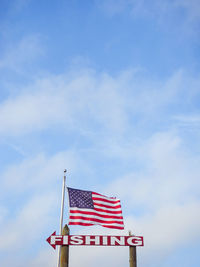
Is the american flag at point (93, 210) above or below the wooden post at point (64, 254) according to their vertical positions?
above

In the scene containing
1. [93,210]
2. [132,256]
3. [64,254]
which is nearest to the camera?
[64,254]

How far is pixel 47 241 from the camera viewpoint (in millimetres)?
25188

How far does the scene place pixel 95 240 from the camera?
86.0 ft

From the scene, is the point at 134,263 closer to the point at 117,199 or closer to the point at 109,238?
the point at 109,238

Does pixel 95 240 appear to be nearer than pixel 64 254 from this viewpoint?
No

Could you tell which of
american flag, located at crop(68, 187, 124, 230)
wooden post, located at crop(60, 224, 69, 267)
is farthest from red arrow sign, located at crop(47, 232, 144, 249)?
american flag, located at crop(68, 187, 124, 230)

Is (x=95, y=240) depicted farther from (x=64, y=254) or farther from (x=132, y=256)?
(x=132, y=256)

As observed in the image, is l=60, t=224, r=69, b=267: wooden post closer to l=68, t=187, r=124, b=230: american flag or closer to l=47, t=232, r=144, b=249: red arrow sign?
l=47, t=232, r=144, b=249: red arrow sign

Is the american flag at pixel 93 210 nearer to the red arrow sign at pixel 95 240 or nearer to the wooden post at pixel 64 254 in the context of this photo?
the red arrow sign at pixel 95 240

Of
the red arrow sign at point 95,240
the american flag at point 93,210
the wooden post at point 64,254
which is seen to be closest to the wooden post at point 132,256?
the red arrow sign at point 95,240

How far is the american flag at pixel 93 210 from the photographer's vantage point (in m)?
25.2

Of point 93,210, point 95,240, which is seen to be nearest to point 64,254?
point 95,240

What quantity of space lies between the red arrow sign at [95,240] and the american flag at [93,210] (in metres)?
1.34

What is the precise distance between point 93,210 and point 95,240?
2.46 m
